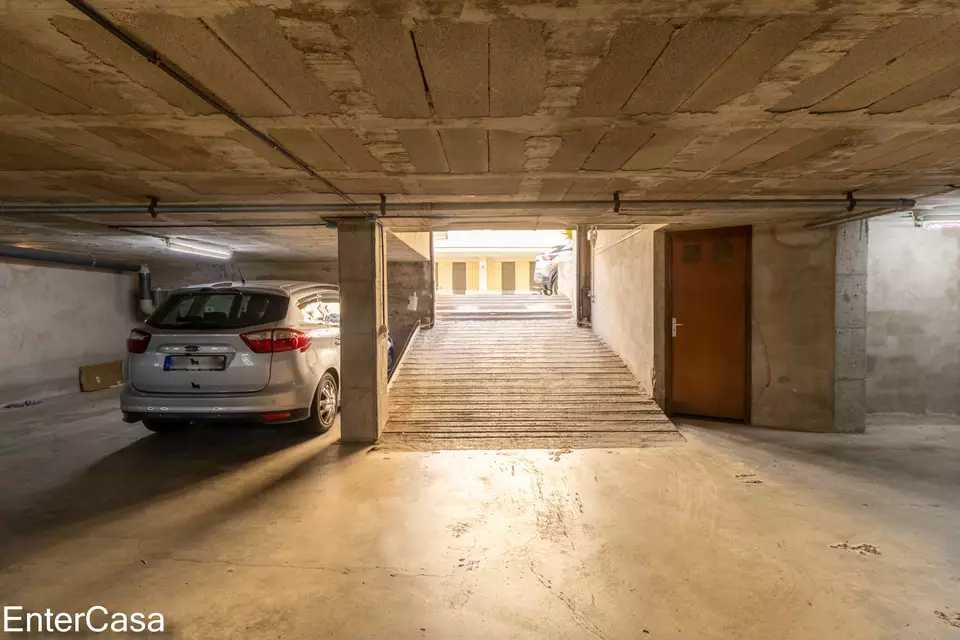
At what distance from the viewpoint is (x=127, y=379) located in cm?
397

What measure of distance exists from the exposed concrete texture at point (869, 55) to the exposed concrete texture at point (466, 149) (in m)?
1.51

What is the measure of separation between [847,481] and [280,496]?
177 inches

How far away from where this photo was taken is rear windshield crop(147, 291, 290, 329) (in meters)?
4.04

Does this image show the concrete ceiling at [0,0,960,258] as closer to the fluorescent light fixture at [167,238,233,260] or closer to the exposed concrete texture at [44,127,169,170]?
the exposed concrete texture at [44,127,169,170]

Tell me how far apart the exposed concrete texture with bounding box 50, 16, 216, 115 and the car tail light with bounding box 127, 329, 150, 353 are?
269cm

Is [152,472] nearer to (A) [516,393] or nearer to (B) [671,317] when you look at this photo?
(A) [516,393]

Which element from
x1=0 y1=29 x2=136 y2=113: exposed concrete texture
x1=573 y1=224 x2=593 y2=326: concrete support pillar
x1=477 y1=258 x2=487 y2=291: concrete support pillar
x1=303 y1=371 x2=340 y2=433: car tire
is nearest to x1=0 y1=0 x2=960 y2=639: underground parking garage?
x1=0 y1=29 x2=136 y2=113: exposed concrete texture

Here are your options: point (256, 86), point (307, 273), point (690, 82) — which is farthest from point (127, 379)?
point (307, 273)

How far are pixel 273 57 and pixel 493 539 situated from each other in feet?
8.94

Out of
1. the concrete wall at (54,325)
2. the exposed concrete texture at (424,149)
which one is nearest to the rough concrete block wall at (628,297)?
the exposed concrete texture at (424,149)

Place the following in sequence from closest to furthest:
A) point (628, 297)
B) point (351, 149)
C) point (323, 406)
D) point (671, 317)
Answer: point (351, 149) → point (323, 406) → point (671, 317) → point (628, 297)

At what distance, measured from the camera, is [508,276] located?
22688mm

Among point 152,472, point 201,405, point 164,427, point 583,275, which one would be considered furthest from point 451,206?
point 583,275

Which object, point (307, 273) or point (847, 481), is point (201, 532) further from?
point (307, 273)
